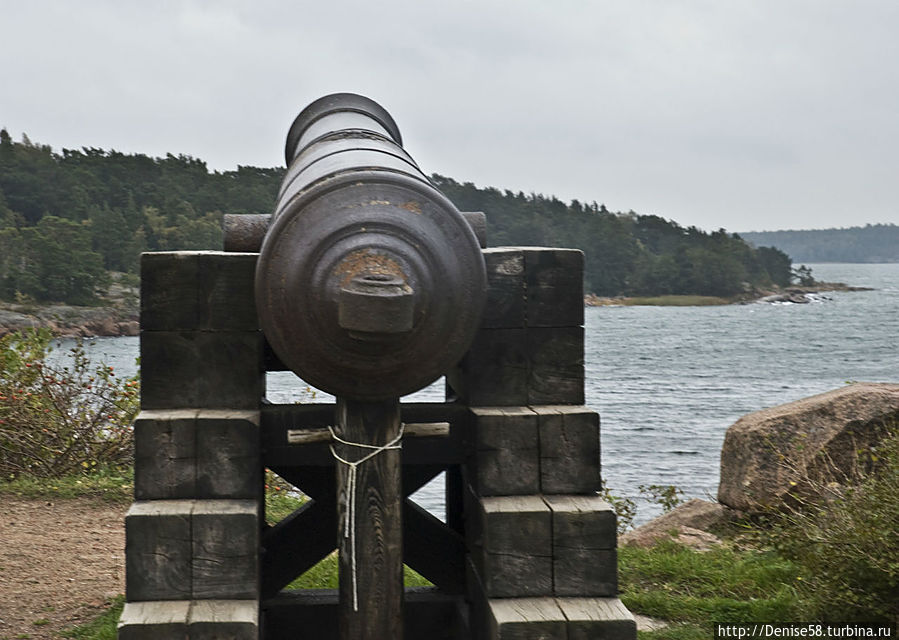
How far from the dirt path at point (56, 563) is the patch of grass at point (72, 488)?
0.39 ft

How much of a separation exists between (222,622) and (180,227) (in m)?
60.8

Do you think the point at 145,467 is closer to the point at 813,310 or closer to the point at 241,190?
the point at 241,190

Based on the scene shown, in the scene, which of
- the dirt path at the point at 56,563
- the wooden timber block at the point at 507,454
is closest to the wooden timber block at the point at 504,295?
the wooden timber block at the point at 507,454

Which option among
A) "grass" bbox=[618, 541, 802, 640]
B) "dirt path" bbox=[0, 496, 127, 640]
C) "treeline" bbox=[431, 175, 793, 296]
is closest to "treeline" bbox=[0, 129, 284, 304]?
"treeline" bbox=[431, 175, 793, 296]

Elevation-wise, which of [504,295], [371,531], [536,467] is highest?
[504,295]

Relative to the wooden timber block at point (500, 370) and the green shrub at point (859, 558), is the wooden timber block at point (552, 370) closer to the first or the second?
the wooden timber block at point (500, 370)

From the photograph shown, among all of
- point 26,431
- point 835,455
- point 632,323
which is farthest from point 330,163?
point 632,323

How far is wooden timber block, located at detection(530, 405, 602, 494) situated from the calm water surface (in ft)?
23.3

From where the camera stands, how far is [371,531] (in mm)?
2988

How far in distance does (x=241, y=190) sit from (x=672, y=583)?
62739 millimetres

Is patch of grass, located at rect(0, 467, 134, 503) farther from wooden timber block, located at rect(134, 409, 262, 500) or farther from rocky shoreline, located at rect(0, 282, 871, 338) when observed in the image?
rocky shoreline, located at rect(0, 282, 871, 338)

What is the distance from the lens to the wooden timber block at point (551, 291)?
345 cm

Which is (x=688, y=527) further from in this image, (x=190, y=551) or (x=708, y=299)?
(x=708, y=299)

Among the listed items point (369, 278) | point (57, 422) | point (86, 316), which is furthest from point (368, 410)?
point (86, 316)
